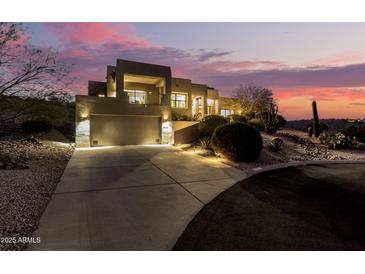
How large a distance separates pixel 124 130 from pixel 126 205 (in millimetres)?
10391

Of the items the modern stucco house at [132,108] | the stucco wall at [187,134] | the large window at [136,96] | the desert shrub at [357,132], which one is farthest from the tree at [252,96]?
the large window at [136,96]

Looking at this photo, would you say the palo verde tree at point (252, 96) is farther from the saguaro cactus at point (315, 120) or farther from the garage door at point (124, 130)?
the garage door at point (124, 130)

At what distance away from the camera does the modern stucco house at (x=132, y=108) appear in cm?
1245

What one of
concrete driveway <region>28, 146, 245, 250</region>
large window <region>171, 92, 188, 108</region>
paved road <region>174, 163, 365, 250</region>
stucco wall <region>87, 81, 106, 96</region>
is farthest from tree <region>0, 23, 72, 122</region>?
large window <region>171, 92, 188, 108</region>

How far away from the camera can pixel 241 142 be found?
299 inches

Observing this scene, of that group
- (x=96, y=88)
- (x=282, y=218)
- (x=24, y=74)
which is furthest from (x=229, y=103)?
(x=282, y=218)

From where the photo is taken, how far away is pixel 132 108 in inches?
531

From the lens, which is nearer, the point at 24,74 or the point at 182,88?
the point at 24,74

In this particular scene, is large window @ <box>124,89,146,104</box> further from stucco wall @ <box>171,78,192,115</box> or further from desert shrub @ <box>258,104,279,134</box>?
desert shrub @ <box>258,104,279,134</box>

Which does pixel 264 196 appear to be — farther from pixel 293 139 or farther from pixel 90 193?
pixel 293 139

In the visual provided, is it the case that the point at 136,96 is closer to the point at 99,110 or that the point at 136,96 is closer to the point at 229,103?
the point at 99,110

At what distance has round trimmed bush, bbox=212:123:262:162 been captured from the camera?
758 cm

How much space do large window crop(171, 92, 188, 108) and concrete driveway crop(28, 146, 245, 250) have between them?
1241 centimetres
